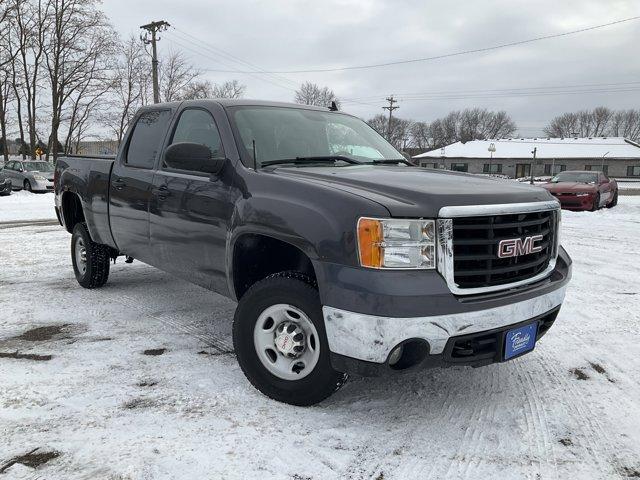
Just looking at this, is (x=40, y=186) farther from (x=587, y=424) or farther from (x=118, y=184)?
(x=587, y=424)

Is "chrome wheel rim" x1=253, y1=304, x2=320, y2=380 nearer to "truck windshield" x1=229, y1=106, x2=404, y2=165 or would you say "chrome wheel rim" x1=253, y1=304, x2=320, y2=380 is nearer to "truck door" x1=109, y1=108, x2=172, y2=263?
"truck windshield" x1=229, y1=106, x2=404, y2=165

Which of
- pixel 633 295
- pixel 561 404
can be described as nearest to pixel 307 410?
pixel 561 404

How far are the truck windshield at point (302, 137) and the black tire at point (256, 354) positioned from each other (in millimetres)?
952

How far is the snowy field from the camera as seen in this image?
97.0 inches

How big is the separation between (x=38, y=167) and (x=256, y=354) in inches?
1022

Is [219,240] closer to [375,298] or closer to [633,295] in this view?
[375,298]

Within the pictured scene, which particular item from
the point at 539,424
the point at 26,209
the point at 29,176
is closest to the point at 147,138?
the point at 539,424

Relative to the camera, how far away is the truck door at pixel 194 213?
3490 mm

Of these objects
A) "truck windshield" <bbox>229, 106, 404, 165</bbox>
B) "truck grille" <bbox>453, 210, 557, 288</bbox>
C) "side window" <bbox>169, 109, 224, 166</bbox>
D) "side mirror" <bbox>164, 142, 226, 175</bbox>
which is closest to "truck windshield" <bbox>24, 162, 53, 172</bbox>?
"side window" <bbox>169, 109, 224, 166</bbox>

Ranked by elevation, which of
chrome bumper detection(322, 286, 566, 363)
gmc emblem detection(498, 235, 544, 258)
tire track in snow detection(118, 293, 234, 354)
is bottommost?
tire track in snow detection(118, 293, 234, 354)

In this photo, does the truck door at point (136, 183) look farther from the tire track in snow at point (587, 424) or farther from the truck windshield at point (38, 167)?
the truck windshield at point (38, 167)

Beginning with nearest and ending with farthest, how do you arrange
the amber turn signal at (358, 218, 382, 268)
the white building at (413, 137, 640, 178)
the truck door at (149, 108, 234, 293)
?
the amber turn signal at (358, 218, 382, 268) < the truck door at (149, 108, 234, 293) < the white building at (413, 137, 640, 178)

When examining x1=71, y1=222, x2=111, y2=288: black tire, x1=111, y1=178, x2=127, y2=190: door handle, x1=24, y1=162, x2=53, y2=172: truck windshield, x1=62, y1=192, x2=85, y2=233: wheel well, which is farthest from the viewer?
x1=24, y1=162, x2=53, y2=172: truck windshield

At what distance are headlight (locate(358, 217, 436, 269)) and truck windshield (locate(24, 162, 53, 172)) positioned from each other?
25.6 meters
